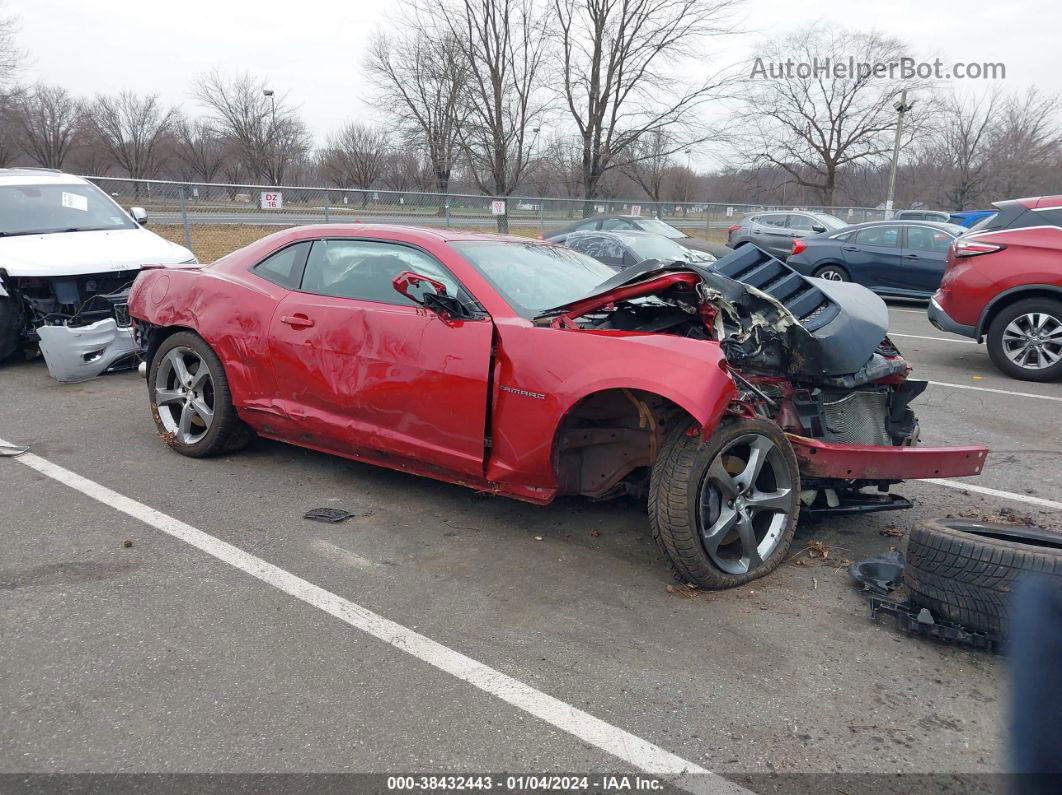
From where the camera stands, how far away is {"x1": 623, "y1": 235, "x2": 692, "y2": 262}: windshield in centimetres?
1105

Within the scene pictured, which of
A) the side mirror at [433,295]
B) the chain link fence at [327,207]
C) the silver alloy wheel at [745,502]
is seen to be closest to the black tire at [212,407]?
the side mirror at [433,295]

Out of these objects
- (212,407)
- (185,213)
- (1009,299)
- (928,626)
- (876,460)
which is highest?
(185,213)

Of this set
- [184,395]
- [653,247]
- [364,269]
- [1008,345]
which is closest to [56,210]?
[184,395]

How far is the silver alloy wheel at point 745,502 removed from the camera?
3410 millimetres

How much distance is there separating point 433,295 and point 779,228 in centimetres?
1731

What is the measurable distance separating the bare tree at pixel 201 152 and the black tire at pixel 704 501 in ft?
139

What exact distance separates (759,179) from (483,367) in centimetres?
4641

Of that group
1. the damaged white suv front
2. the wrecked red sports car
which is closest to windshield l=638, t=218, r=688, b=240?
the damaged white suv front

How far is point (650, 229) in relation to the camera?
1636 centimetres

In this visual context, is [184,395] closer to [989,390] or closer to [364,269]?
[364,269]

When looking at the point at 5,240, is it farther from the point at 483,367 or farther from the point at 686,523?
the point at 686,523

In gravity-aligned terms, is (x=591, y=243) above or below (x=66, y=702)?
above

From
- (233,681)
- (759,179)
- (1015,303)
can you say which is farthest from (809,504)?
(759,179)

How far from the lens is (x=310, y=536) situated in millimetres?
3961
